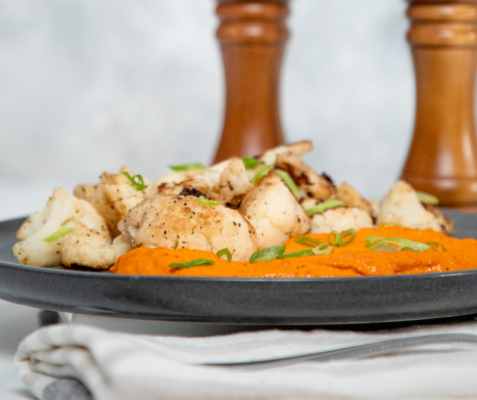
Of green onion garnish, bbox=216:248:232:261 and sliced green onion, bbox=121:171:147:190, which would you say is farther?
sliced green onion, bbox=121:171:147:190

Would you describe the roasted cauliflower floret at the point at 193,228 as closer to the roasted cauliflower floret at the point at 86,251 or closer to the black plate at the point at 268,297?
the roasted cauliflower floret at the point at 86,251

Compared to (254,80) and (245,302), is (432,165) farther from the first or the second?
(245,302)

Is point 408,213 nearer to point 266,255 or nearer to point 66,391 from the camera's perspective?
point 266,255

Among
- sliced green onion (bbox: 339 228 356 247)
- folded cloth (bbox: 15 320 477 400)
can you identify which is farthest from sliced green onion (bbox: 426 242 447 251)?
folded cloth (bbox: 15 320 477 400)

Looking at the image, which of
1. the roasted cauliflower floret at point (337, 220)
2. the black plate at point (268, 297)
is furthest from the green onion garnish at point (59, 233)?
the roasted cauliflower floret at point (337, 220)

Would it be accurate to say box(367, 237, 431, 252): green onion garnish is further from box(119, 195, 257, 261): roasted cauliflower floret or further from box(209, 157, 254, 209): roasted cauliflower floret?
box(209, 157, 254, 209): roasted cauliflower floret

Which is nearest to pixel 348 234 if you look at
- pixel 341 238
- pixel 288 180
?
pixel 341 238
